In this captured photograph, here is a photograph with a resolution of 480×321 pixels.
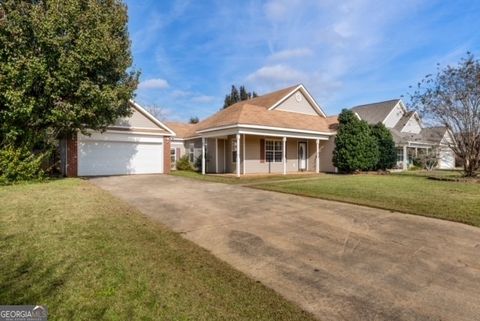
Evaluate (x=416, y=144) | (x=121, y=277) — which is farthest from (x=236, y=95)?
(x=121, y=277)

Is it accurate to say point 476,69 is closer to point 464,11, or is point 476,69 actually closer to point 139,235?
point 464,11

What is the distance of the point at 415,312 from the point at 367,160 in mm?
19218

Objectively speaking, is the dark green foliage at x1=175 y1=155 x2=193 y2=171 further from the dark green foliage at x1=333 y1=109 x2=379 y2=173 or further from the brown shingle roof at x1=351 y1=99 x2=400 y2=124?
the brown shingle roof at x1=351 y1=99 x2=400 y2=124

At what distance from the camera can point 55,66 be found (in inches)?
487

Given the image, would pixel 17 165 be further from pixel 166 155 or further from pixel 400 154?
pixel 400 154

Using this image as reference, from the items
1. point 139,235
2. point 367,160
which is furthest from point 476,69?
point 139,235

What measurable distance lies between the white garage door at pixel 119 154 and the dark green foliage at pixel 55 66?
3.28 m

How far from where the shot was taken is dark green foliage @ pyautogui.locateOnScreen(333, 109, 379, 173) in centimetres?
1995

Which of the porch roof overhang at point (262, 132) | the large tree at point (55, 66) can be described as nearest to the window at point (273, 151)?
the porch roof overhang at point (262, 132)

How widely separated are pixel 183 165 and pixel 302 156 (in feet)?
32.9

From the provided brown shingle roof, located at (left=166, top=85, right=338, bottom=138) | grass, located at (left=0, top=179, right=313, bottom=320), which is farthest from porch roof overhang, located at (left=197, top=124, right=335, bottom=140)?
grass, located at (left=0, top=179, right=313, bottom=320)

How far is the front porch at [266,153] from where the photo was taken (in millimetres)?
19703

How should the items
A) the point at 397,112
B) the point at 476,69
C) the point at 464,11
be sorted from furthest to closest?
the point at 397,112
the point at 476,69
the point at 464,11

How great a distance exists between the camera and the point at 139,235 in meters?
5.38
